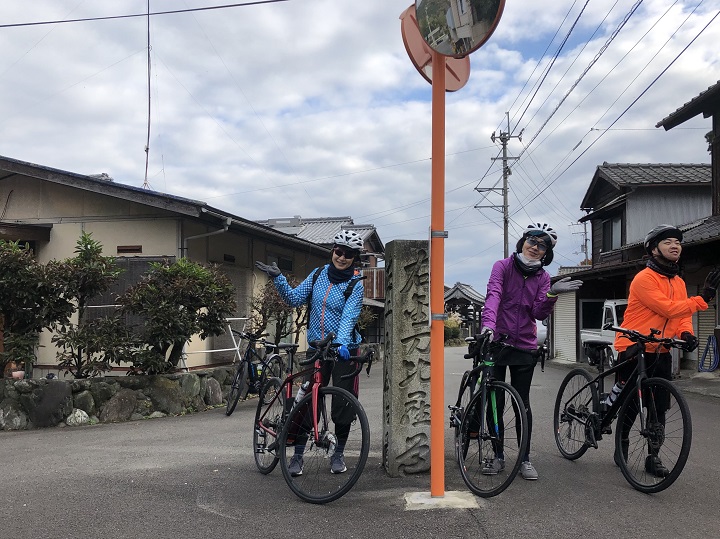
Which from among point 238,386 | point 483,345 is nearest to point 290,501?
point 483,345

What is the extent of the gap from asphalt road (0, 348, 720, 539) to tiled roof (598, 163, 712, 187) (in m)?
17.9

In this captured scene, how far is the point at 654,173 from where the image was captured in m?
22.8

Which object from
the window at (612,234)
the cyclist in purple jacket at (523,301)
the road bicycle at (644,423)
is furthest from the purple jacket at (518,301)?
the window at (612,234)

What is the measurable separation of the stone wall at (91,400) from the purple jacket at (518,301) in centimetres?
583

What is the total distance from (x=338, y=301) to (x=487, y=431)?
141 centimetres

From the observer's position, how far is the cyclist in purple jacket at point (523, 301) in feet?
14.7

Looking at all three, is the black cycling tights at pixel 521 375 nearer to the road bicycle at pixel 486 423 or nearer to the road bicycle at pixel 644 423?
the road bicycle at pixel 486 423

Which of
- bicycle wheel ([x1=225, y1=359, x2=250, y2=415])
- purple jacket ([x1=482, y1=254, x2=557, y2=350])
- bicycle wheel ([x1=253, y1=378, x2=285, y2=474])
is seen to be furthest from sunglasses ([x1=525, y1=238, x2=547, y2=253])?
bicycle wheel ([x1=225, y1=359, x2=250, y2=415])

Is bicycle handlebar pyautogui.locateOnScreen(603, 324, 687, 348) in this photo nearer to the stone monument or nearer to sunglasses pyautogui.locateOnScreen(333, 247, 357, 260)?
the stone monument

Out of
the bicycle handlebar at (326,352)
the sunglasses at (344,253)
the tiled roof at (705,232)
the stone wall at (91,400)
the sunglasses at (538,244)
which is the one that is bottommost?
the stone wall at (91,400)

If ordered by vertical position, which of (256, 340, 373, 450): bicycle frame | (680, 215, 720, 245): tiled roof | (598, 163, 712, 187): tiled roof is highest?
(598, 163, 712, 187): tiled roof

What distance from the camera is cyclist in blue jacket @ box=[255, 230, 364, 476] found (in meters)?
4.44

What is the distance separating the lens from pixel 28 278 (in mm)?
8273

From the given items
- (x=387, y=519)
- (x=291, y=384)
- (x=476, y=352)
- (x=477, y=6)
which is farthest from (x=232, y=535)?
(x=477, y=6)
